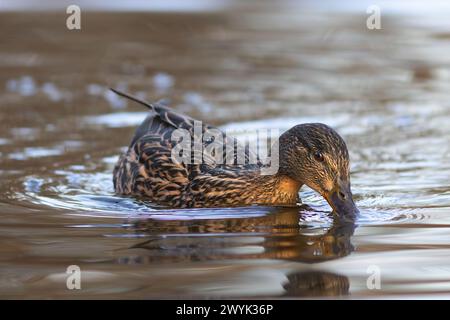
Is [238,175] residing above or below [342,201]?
above

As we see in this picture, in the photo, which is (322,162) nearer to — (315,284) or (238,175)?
(238,175)

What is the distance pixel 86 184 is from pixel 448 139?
356 centimetres

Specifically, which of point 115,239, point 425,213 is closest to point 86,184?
point 115,239

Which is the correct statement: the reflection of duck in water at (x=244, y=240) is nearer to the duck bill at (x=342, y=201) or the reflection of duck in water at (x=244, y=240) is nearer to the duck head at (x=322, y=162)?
the duck bill at (x=342, y=201)

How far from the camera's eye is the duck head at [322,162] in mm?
7316

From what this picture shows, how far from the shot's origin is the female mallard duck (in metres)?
7.37

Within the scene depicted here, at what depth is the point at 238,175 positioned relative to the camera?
7910 mm

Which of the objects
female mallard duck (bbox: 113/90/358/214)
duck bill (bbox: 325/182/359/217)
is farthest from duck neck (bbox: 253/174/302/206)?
duck bill (bbox: 325/182/359/217)

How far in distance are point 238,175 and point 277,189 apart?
1.04 ft

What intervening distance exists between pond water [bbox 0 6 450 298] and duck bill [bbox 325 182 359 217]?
0.09 meters

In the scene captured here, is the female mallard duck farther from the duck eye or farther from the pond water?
the pond water

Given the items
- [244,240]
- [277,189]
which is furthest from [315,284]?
[277,189]

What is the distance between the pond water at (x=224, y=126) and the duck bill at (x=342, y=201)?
9 centimetres

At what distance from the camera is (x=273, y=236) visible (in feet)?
22.6
